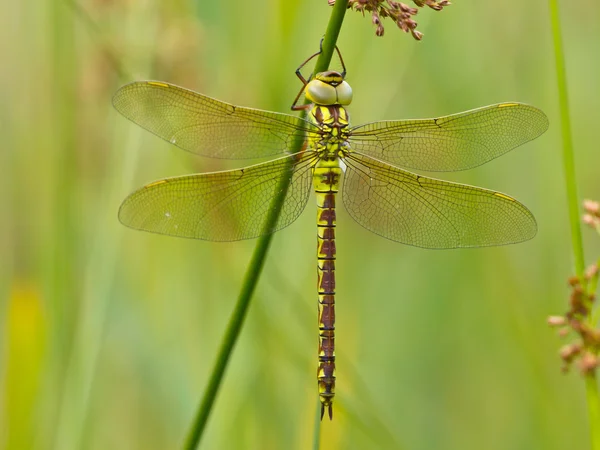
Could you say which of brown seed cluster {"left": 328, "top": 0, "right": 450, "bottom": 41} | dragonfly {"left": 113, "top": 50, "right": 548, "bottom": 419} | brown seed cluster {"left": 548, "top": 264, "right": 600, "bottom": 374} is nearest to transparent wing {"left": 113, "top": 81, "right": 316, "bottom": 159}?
dragonfly {"left": 113, "top": 50, "right": 548, "bottom": 419}

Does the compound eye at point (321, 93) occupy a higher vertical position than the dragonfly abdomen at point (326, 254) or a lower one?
higher

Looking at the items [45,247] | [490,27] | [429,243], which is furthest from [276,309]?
[490,27]

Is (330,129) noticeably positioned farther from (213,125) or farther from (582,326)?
(582,326)

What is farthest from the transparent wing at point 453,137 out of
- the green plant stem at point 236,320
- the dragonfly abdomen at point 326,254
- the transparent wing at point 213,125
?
the green plant stem at point 236,320

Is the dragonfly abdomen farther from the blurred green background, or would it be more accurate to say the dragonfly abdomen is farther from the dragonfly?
the blurred green background

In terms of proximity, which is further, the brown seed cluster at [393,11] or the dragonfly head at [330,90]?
the dragonfly head at [330,90]

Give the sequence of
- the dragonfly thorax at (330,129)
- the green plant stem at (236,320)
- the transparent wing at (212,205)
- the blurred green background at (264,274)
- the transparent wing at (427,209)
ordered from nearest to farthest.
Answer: the green plant stem at (236,320), the transparent wing at (212,205), the transparent wing at (427,209), the dragonfly thorax at (330,129), the blurred green background at (264,274)

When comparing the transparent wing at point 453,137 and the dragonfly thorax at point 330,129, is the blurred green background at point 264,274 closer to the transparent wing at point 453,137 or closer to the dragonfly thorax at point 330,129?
the dragonfly thorax at point 330,129

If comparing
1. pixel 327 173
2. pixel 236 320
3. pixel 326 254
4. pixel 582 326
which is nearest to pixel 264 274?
pixel 326 254
